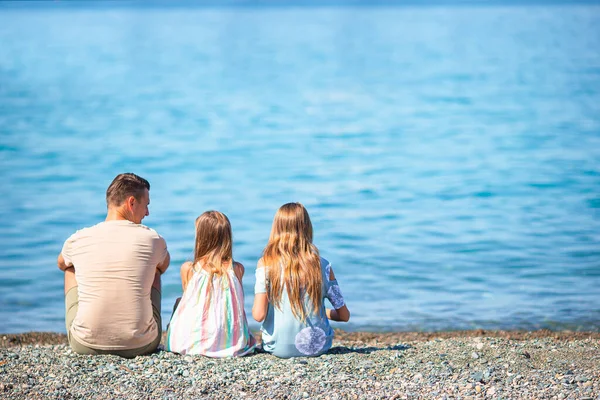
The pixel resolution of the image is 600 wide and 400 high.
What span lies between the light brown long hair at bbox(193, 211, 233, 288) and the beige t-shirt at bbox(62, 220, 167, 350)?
30cm

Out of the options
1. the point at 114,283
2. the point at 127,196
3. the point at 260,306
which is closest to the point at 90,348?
the point at 114,283

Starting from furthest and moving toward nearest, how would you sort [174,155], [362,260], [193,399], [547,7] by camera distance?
[547,7], [174,155], [362,260], [193,399]

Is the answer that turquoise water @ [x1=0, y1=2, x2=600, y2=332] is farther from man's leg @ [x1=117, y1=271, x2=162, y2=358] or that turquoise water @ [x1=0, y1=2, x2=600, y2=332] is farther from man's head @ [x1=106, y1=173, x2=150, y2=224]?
man's head @ [x1=106, y1=173, x2=150, y2=224]

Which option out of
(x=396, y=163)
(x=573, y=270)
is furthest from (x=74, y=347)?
(x=396, y=163)

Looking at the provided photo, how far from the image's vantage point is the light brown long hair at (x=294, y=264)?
477 centimetres

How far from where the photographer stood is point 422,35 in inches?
1902

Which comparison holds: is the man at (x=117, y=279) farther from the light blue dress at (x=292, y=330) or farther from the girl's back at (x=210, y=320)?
the light blue dress at (x=292, y=330)

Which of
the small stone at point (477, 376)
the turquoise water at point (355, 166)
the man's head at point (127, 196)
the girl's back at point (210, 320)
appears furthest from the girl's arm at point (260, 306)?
the turquoise water at point (355, 166)

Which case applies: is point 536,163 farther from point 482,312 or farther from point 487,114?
point 482,312

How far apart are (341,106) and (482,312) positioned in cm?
1628

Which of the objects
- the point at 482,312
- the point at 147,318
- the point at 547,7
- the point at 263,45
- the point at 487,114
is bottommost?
the point at 482,312

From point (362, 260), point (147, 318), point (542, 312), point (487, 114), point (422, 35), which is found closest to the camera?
point (147, 318)

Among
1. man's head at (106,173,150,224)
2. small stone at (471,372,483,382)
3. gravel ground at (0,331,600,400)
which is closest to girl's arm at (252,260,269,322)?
gravel ground at (0,331,600,400)

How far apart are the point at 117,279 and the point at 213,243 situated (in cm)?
62
